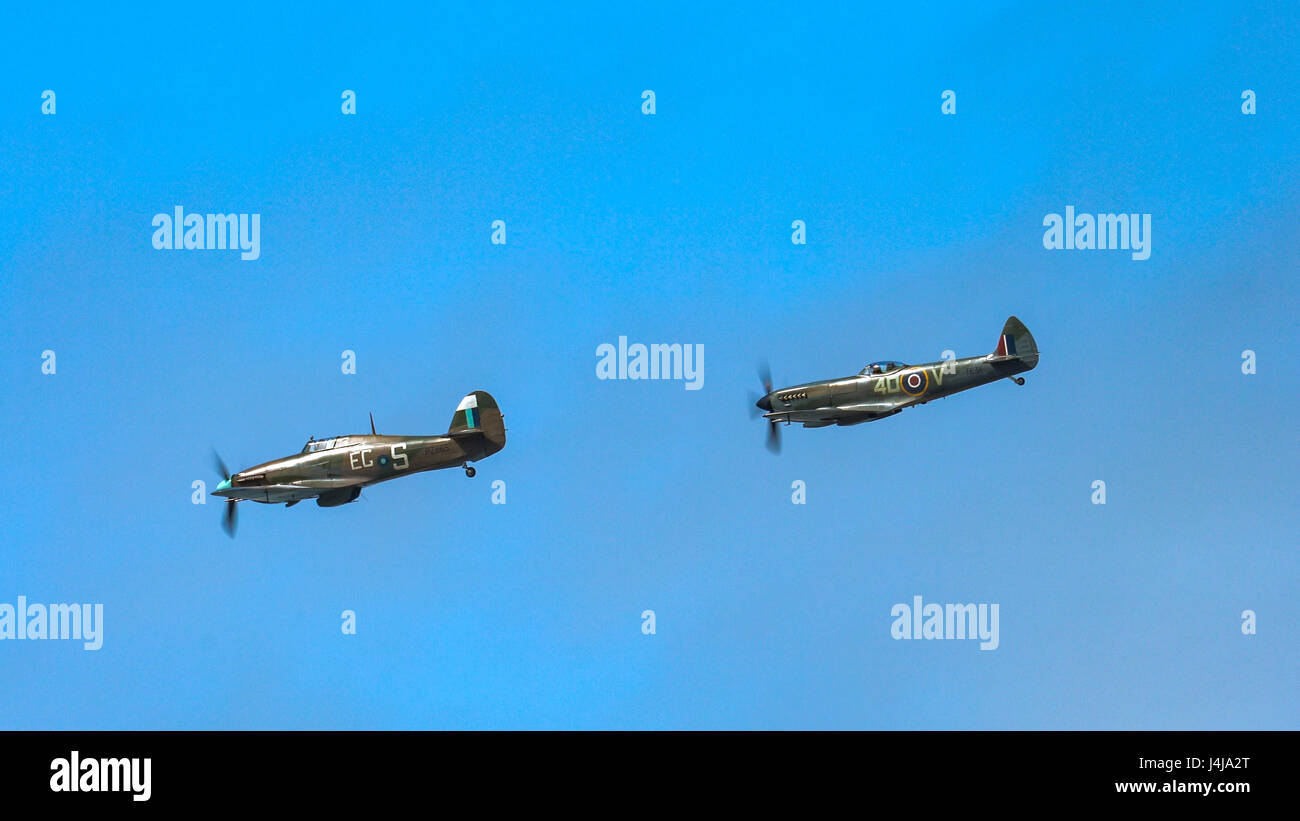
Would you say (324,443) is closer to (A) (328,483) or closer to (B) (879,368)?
(A) (328,483)

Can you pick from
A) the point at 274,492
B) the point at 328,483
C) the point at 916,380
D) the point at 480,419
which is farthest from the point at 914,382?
the point at 274,492

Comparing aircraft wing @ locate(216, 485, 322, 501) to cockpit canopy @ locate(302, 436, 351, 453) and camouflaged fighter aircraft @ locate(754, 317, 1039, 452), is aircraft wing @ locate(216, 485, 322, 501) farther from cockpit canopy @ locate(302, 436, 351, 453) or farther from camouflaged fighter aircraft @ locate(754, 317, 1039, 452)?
camouflaged fighter aircraft @ locate(754, 317, 1039, 452)

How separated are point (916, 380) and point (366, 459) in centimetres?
2268

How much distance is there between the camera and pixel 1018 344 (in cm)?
8256

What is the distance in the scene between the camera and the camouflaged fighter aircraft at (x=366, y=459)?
7750 centimetres

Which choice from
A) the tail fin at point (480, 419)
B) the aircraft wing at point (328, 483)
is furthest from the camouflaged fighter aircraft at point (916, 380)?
the aircraft wing at point (328, 483)

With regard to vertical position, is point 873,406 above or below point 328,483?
above

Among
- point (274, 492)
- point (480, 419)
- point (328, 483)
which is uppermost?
point (480, 419)

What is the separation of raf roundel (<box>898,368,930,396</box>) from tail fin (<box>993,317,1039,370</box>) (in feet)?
10.0

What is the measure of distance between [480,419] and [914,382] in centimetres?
1822

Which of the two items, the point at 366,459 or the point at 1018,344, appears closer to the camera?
the point at 366,459

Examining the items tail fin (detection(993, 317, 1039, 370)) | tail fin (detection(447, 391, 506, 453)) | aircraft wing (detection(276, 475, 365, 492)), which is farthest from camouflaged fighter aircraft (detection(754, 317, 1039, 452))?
aircraft wing (detection(276, 475, 365, 492))

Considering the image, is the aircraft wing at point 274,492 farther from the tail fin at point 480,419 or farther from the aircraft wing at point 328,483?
the tail fin at point 480,419
